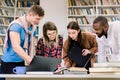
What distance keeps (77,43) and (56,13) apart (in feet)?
9.72

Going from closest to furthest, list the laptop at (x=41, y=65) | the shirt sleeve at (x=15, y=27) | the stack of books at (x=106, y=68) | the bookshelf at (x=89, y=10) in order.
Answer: the stack of books at (x=106, y=68) < the laptop at (x=41, y=65) < the shirt sleeve at (x=15, y=27) < the bookshelf at (x=89, y=10)

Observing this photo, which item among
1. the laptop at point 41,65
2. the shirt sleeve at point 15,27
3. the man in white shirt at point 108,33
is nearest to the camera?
the laptop at point 41,65

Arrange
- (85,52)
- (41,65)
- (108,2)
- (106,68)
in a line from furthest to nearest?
(108,2) < (85,52) < (41,65) < (106,68)

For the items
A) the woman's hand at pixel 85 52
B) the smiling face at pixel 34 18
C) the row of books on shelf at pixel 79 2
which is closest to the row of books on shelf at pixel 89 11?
the row of books on shelf at pixel 79 2

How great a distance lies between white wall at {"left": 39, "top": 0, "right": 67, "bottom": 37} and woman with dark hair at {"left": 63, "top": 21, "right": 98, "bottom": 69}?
2797mm

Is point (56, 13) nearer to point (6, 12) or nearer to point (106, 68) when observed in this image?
point (6, 12)

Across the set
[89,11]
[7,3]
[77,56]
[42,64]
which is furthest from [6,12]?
[42,64]

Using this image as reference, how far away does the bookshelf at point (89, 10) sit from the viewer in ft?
18.9

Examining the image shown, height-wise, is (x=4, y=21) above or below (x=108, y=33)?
above

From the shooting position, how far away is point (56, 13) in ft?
19.1

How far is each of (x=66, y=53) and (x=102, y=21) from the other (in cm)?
62

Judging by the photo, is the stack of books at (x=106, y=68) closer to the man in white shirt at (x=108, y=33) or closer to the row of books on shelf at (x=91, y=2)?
the man in white shirt at (x=108, y=33)

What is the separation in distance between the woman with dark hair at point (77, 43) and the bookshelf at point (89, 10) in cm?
278

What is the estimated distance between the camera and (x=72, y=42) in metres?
2.96
